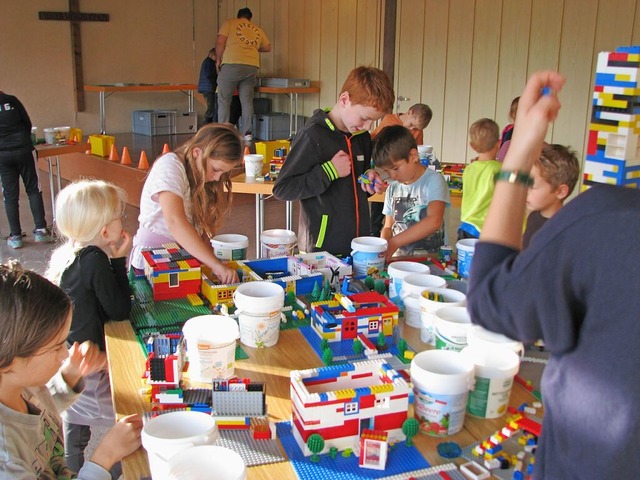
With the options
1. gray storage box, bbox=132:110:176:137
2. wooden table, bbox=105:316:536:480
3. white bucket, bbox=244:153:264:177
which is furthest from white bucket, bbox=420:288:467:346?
gray storage box, bbox=132:110:176:137

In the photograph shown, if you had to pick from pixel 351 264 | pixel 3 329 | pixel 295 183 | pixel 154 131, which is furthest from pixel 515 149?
pixel 154 131

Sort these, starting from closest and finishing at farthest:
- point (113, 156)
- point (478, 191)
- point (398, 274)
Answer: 1. point (398, 274)
2. point (478, 191)
3. point (113, 156)

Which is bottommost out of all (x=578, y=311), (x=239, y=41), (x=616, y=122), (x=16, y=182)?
(x=16, y=182)

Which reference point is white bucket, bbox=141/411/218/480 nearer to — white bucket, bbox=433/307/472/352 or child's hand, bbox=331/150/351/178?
white bucket, bbox=433/307/472/352

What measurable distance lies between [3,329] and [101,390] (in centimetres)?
84

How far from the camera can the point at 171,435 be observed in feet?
4.17

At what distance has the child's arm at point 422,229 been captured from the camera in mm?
2727

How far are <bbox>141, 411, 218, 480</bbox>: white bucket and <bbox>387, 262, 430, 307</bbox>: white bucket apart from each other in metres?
0.97

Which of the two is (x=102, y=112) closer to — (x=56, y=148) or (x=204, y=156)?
(x=56, y=148)

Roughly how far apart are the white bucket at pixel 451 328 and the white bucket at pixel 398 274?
34cm

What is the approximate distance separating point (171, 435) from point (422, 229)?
69.3 inches

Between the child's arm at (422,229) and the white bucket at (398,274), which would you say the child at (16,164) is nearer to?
the child's arm at (422,229)

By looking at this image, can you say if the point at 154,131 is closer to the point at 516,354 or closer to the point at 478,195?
the point at 478,195

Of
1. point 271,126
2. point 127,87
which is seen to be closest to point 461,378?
point 271,126
